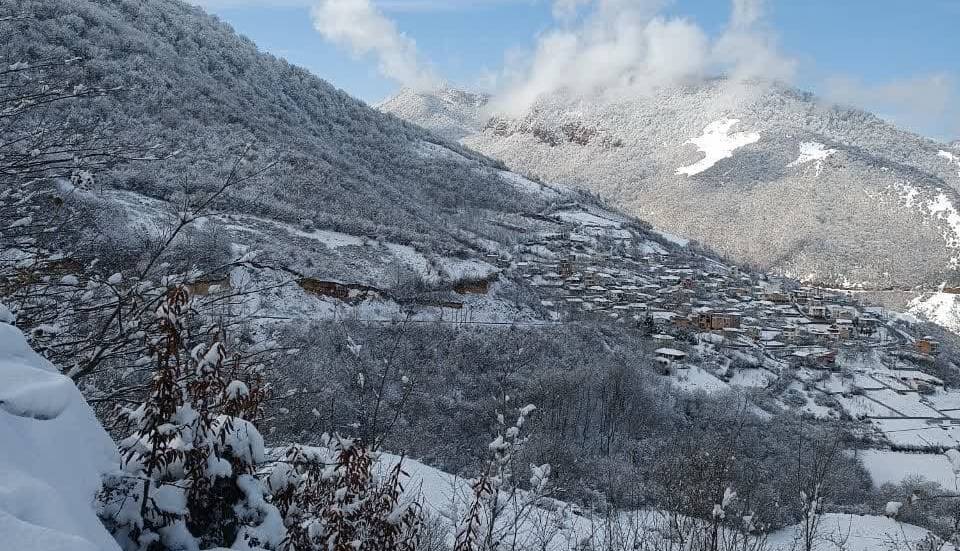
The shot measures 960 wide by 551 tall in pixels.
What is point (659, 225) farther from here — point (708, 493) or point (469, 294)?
point (708, 493)

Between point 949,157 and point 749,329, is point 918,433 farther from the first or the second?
point 949,157

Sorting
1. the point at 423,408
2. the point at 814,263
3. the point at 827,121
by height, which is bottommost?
the point at 423,408

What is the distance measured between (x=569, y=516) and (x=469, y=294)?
18.2 metres

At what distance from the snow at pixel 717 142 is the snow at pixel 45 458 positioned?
4977 inches

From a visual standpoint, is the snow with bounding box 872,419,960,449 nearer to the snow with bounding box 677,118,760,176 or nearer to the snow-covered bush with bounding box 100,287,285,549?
the snow-covered bush with bounding box 100,287,285,549

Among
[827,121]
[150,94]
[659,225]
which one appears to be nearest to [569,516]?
[150,94]

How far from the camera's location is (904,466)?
802 inches

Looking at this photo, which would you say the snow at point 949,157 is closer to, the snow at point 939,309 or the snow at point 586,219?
the snow at point 939,309

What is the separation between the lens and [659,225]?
335 feet

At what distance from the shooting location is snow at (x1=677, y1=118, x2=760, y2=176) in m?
121

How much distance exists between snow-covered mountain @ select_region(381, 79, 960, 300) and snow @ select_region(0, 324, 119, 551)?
91.7m

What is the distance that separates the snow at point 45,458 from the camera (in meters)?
1.62

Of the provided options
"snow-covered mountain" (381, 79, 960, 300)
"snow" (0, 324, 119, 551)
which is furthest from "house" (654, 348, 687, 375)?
"snow-covered mountain" (381, 79, 960, 300)

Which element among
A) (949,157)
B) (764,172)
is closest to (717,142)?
(764,172)
